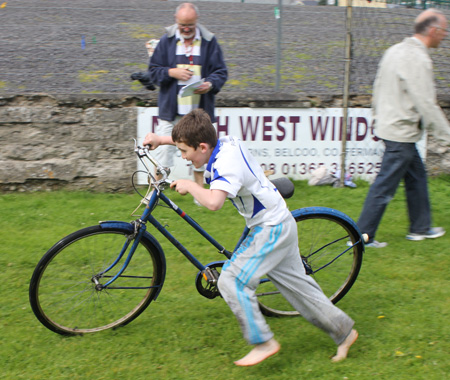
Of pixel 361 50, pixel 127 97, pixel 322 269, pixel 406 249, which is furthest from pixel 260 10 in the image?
pixel 322 269

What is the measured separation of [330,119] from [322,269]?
335 centimetres

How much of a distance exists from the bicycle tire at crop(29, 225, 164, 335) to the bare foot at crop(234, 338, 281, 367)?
832 mm

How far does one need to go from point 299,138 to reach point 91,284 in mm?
3893

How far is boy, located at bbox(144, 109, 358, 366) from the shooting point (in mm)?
3245

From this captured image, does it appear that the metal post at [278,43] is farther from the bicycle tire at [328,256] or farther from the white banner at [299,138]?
the bicycle tire at [328,256]

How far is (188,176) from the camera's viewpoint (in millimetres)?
6957

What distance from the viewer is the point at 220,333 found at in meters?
3.96

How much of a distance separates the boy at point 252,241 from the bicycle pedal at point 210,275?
298 millimetres

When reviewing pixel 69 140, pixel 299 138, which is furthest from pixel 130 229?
pixel 299 138

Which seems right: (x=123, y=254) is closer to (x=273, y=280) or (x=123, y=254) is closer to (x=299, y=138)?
(x=273, y=280)

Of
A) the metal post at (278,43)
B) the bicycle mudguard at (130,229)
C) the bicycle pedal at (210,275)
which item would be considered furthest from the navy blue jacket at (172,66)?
the bicycle pedal at (210,275)

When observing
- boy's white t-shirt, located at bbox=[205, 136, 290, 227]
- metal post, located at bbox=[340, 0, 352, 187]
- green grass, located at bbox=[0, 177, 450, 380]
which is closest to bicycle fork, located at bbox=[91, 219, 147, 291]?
green grass, located at bbox=[0, 177, 450, 380]

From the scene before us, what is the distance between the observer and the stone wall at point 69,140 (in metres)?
6.66

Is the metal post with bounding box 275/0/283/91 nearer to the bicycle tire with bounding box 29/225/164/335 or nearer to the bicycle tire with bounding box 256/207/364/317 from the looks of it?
the bicycle tire with bounding box 256/207/364/317
